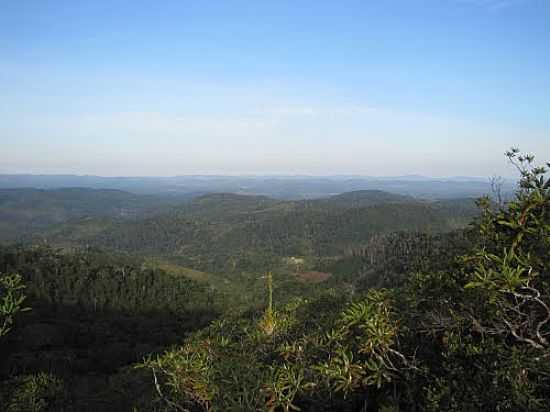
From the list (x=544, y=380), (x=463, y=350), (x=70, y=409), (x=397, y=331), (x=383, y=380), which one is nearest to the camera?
(x=544, y=380)

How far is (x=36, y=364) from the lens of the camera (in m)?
51.6

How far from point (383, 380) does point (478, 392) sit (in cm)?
325

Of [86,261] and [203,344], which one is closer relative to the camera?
[203,344]

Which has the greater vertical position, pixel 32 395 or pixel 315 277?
pixel 32 395

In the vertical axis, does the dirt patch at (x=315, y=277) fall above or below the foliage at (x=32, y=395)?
below

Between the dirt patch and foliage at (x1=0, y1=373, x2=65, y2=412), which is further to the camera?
the dirt patch

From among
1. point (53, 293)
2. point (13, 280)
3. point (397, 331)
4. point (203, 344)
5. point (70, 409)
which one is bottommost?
point (53, 293)

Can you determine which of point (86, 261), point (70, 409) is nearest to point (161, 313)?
point (86, 261)

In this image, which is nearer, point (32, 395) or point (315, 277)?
point (32, 395)

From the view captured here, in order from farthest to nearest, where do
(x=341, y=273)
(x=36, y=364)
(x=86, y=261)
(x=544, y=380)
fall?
(x=341, y=273) < (x=86, y=261) < (x=36, y=364) < (x=544, y=380)

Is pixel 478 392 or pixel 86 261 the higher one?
pixel 478 392

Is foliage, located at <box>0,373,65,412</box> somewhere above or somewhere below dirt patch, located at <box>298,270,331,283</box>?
above

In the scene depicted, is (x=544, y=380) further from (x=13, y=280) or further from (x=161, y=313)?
(x=161, y=313)

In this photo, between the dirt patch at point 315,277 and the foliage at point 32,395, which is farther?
the dirt patch at point 315,277
